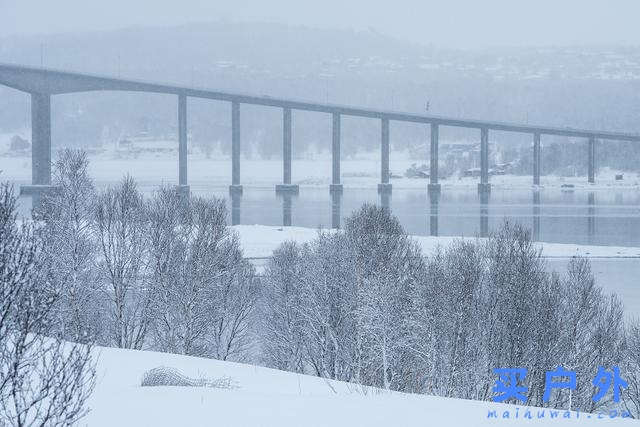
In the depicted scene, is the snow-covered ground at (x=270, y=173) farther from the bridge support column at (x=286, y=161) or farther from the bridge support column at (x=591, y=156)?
the bridge support column at (x=286, y=161)

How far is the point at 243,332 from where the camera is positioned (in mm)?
24891

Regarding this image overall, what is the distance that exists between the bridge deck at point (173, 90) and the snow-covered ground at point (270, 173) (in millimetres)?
7093

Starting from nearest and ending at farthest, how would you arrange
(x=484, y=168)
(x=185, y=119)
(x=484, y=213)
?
(x=484, y=213) → (x=185, y=119) → (x=484, y=168)

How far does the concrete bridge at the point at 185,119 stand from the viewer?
7369cm

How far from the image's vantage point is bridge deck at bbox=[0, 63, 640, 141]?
73.2 meters

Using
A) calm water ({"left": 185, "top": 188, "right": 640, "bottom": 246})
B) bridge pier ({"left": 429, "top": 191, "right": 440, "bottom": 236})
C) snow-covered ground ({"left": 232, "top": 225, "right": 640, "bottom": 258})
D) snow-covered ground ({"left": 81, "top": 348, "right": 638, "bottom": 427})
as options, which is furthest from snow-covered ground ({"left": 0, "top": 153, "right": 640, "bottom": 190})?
snow-covered ground ({"left": 81, "top": 348, "right": 638, "bottom": 427})

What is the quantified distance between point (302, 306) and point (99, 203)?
7.90 metres

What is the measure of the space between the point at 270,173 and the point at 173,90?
3826cm

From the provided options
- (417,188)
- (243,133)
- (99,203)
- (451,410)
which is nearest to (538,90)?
(243,133)

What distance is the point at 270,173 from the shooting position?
119938 mm

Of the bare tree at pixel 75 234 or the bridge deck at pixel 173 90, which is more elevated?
the bridge deck at pixel 173 90

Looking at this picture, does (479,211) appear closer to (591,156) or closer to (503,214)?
(503,214)

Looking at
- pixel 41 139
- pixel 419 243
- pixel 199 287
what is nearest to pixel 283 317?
pixel 199 287

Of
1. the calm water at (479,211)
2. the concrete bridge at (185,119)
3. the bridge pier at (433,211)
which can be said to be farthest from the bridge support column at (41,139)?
the bridge pier at (433,211)
